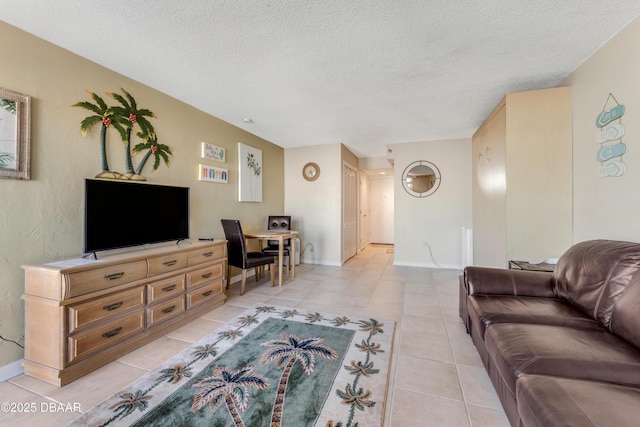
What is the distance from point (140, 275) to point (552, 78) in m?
4.26

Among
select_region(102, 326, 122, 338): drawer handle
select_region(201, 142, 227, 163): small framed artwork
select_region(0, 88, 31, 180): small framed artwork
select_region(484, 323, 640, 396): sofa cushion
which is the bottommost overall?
select_region(102, 326, 122, 338): drawer handle

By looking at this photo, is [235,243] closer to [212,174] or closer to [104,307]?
[212,174]

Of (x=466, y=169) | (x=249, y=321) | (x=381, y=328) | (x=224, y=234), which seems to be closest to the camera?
(x=381, y=328)

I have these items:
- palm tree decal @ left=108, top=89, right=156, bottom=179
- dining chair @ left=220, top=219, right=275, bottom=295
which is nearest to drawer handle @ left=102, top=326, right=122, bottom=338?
palm tree decal @ left=108, top=89, right=156, bottom=179

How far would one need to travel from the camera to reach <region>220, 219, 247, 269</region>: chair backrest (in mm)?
3250

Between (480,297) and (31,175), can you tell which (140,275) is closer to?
(31,175)

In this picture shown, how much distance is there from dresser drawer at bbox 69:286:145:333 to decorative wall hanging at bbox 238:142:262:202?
2.18m

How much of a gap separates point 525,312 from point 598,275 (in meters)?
0.50

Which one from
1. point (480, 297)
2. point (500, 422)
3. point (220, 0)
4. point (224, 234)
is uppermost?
point (220, 0)

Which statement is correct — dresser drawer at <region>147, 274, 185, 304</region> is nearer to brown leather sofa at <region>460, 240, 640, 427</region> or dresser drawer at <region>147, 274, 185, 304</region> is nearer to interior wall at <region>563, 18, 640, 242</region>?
brown leather sofa at <region>460, 240, 640, 427</region>

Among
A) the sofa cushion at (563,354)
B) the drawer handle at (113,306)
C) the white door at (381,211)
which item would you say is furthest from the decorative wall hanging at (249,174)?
the white door at (381,211)

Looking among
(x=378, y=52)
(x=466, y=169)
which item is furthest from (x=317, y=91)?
(x=466, y=169)

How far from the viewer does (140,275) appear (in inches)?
80.7

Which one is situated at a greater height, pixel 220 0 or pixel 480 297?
pixel 220 0
